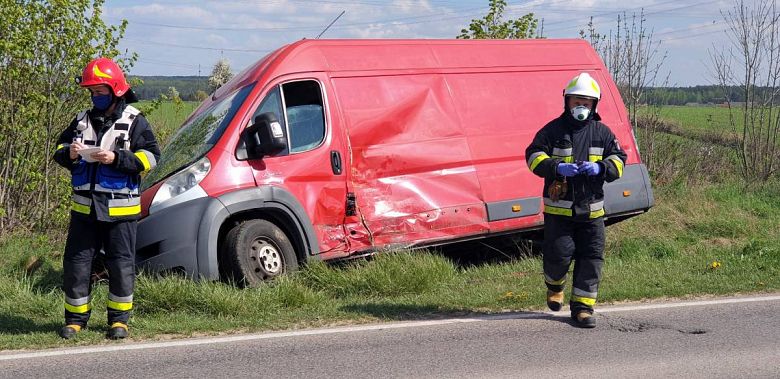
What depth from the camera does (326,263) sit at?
8297 millimetres

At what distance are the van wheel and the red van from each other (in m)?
0.01

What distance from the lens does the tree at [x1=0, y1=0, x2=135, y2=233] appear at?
988cm

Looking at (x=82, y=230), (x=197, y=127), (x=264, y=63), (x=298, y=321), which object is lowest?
(x=298, y=321)

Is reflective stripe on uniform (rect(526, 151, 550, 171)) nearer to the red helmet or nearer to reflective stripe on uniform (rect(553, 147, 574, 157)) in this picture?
reflective stripe on uniform (rect(553, 147, 574, 157))

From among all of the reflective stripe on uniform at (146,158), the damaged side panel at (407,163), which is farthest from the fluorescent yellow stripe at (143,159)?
the damaged side panel at (407,163)

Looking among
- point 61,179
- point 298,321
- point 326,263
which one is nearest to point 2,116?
point 61,179

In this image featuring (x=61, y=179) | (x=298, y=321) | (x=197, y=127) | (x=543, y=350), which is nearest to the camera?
(x=543, y=350)

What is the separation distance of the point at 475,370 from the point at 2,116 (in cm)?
665

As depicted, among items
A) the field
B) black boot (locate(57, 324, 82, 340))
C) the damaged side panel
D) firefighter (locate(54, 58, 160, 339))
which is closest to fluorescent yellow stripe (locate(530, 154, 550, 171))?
the field

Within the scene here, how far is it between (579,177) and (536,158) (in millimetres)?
335

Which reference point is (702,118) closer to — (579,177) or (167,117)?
(167,117)

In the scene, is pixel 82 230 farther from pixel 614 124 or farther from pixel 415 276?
pixel 614 124

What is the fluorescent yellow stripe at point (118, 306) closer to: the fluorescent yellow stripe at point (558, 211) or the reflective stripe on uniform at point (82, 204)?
the reflective stripe on uniform at point (82, 204)

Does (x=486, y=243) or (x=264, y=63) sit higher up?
(x=264, y=63)
